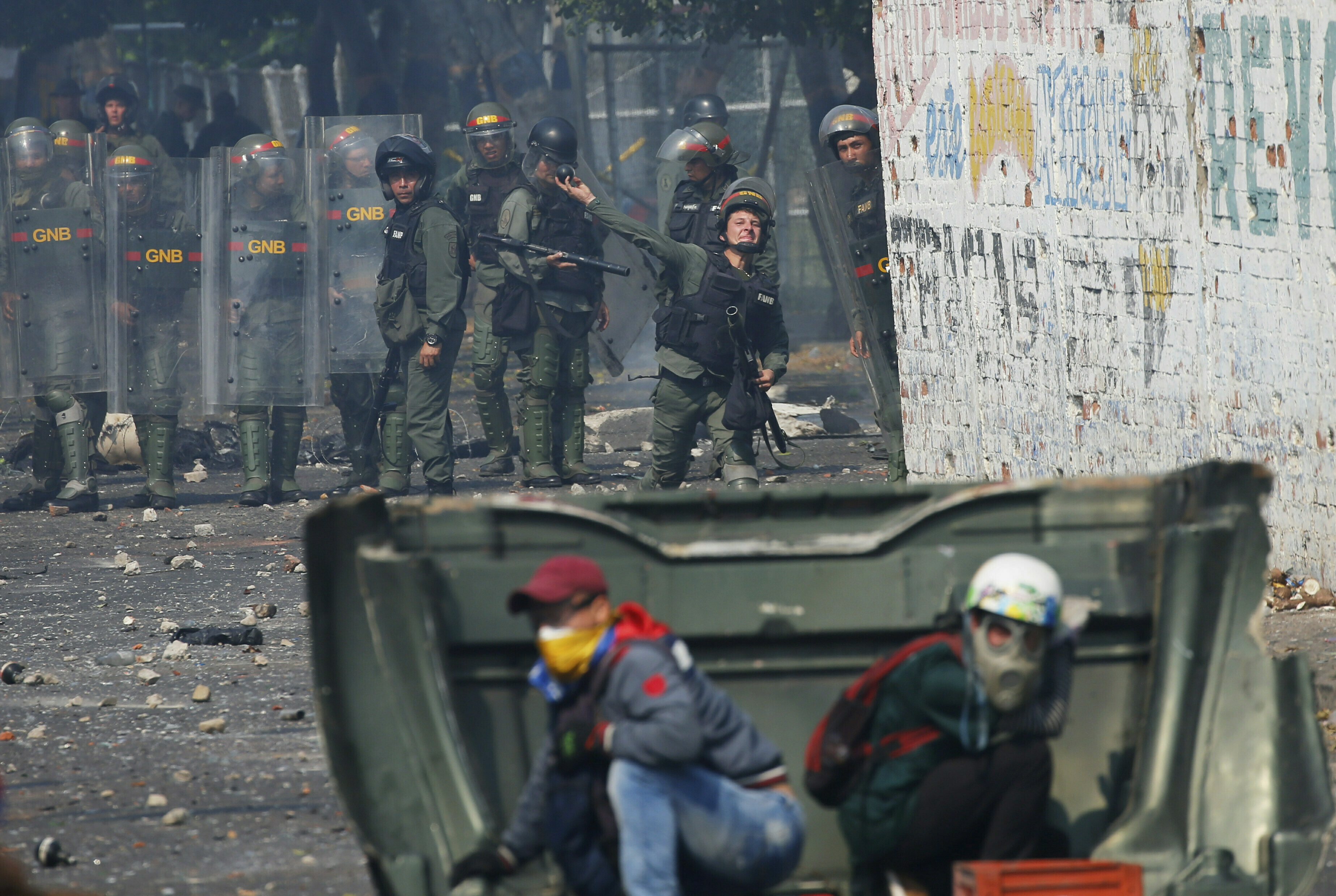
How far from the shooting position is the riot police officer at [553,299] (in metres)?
11.4

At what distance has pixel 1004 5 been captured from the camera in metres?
8.47

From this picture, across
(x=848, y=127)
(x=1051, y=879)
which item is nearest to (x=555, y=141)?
(x=848, y=127)

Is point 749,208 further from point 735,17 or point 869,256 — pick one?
point 735,17

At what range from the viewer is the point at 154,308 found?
431 inches

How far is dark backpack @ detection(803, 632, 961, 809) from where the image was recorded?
350 cm

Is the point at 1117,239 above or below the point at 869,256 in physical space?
below

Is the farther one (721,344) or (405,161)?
(405,161)

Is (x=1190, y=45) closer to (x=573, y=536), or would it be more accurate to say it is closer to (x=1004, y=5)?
(x=1004, y=5)

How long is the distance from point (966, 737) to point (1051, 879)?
30cm

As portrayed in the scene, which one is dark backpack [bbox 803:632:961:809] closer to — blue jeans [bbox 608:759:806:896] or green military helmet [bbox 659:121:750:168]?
blue jeans [bbox 608:759:806:896]

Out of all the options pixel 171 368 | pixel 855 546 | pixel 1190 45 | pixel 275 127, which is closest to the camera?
pixel 855 546

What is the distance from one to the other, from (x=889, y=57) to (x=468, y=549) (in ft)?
21.1

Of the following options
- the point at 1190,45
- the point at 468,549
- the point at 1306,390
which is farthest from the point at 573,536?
the point at 1190,45

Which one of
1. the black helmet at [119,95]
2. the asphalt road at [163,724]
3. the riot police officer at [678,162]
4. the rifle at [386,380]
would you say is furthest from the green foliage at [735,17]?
the asphalt road at [163,724]
